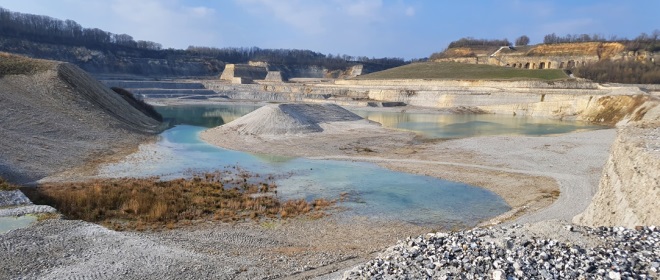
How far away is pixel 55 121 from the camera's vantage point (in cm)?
2978

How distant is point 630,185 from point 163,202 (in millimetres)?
15026

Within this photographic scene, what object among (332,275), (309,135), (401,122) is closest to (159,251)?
(332,275)

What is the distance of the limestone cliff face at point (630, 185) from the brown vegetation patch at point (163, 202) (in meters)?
8.97

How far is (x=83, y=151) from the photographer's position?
26.9 m

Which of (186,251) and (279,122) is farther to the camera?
(279,122)

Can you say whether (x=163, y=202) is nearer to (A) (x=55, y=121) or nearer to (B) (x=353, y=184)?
(B) (x=353, y=184)

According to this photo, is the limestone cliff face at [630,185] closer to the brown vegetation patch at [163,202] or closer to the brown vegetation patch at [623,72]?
the brown vegetation patch at [163,202]

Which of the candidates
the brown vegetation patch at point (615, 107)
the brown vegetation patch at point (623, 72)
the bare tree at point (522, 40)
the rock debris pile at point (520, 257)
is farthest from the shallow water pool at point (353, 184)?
the bare tree at point (522, 40)

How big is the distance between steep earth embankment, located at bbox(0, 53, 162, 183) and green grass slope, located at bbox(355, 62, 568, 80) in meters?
64.4

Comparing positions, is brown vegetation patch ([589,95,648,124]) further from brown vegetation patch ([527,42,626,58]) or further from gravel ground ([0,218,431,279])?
brown vegetation patch ([527,42,626,58])

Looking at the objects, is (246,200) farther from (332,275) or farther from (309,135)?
(309,135)

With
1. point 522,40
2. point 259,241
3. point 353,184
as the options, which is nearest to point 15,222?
point 259,241

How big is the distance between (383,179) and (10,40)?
105 metres

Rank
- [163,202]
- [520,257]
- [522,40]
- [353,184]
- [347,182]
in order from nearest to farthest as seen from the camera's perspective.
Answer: [520,257] < [163,202] < [353,184] < [347,182] < [522,40]
